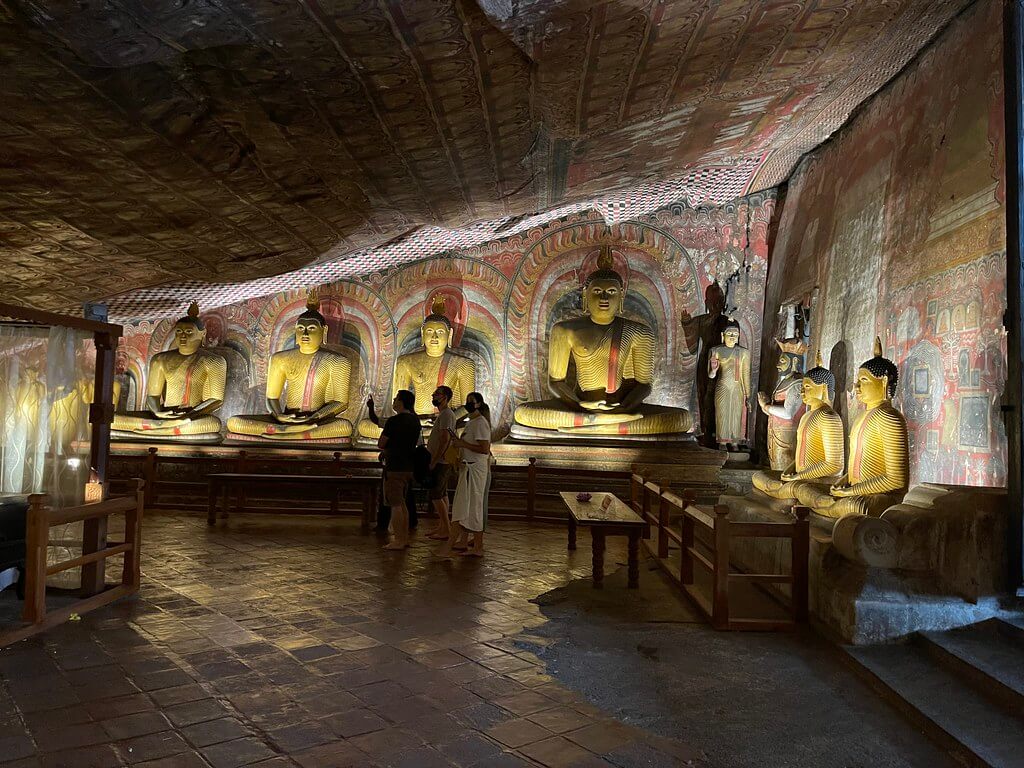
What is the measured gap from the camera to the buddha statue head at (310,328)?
428 inches

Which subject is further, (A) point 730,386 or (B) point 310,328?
(B) point 310,328

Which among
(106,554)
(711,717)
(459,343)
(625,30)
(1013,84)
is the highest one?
(625,30)

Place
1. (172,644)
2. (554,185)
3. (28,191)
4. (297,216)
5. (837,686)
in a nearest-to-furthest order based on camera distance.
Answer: (837,686) < (172,644) < (28,191) < (297,216) < (554,185)

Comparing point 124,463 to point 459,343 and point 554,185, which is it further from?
point 554,185

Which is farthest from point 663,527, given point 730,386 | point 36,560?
point 36,560

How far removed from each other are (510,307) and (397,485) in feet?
17.1

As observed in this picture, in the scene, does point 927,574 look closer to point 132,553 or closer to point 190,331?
point 132,553

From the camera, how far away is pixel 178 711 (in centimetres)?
292

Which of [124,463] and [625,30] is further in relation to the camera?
[124,463]

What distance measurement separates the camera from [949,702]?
3068mm

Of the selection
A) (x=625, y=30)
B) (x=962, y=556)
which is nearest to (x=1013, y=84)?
(x=625, y=30)

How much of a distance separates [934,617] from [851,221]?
176 inches

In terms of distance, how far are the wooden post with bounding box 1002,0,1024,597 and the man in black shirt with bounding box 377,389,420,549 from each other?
3923 millimetres

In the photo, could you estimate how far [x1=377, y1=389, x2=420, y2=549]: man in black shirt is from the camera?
616 centimetres
